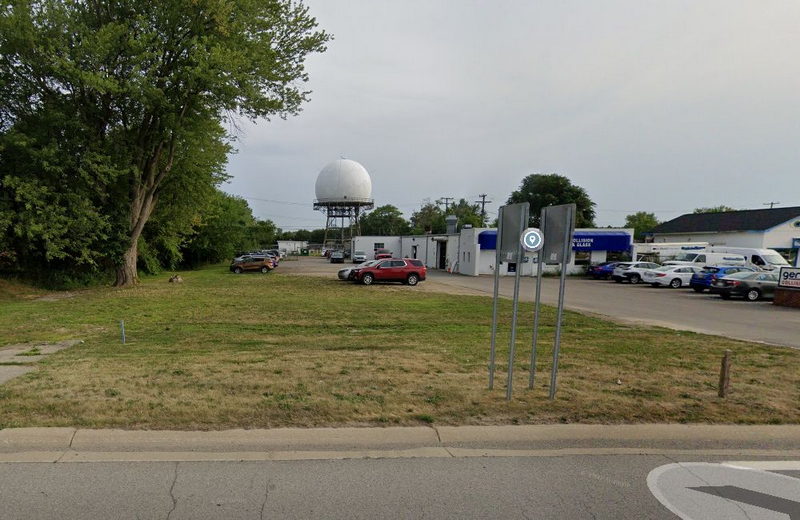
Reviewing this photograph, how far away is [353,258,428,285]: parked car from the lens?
83.0ft

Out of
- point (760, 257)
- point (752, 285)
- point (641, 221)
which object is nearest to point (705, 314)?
point (752, 285)

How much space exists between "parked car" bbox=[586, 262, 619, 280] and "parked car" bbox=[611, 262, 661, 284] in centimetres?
108

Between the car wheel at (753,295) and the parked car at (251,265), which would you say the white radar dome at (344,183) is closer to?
the parked car at (251,265)

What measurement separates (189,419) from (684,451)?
4651 mm

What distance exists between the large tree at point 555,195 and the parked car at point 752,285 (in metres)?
46.0

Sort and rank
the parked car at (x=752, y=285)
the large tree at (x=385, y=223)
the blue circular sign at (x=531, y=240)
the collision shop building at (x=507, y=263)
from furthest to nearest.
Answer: the large tree at (x=385, y=223) < the collision shop building at (x=507, y=263) < the parked car at (x=752, y=285) < the blue circular sign at (x=531, y=240)

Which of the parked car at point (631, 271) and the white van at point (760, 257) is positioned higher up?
the white van at point (760, 257)

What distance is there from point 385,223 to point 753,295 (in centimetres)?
8751

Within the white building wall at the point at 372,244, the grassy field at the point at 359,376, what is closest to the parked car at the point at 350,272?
the grassy field at the point at 359,376

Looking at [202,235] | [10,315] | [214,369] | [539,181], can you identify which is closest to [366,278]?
[10,315]

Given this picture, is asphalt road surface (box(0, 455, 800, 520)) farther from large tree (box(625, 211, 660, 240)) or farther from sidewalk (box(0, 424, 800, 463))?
large tree (box(625, 211, 660, 240))

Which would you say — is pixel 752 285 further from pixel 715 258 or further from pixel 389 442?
pixel 389 442

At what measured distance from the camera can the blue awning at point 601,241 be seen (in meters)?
37.5

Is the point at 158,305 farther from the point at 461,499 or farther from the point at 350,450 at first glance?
the point at 461,499
